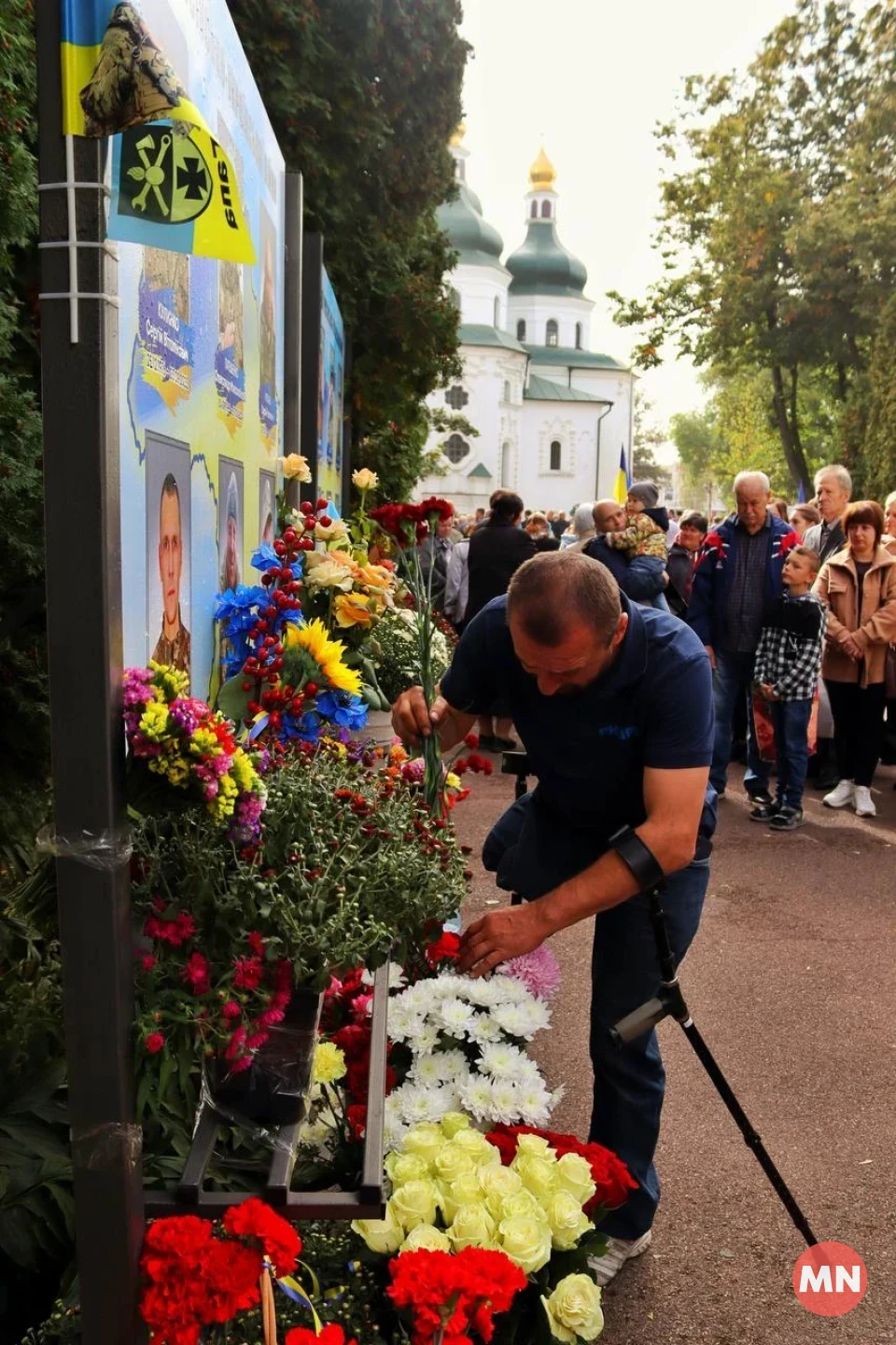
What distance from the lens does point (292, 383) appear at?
16.4ft

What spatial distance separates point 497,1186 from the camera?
2389 millimetres

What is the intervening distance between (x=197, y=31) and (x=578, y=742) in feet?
6.16

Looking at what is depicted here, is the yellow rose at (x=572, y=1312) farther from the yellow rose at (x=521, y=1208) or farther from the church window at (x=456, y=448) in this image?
the church window at (x=456, y=448)

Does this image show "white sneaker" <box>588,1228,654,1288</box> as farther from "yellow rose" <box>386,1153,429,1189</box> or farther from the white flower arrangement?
"yellow rose" <box>386,1153,429,1189</box>

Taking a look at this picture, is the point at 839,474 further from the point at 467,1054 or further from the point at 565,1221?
the point at 565,1221

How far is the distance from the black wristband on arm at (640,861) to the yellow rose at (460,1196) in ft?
2.48

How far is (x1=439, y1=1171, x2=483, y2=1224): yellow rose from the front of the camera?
2.36 m

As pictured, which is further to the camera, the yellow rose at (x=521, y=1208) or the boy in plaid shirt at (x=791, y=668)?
the boy in plaid shirt at (x=791, y=668)

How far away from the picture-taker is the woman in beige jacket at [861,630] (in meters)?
8.09

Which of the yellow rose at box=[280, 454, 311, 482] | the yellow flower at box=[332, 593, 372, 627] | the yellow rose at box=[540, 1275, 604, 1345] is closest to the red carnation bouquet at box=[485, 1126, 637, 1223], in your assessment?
the yellow rose at box=[540, 1275, 604, 1345]

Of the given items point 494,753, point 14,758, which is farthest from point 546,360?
point 14,758

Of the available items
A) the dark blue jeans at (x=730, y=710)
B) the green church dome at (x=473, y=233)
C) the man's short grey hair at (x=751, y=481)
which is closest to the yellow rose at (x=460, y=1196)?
the dark blue jeans at (x=730, y=710)

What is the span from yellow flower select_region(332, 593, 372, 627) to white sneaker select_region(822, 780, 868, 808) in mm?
5741

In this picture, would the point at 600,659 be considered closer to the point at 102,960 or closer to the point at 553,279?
the point at 102,960
